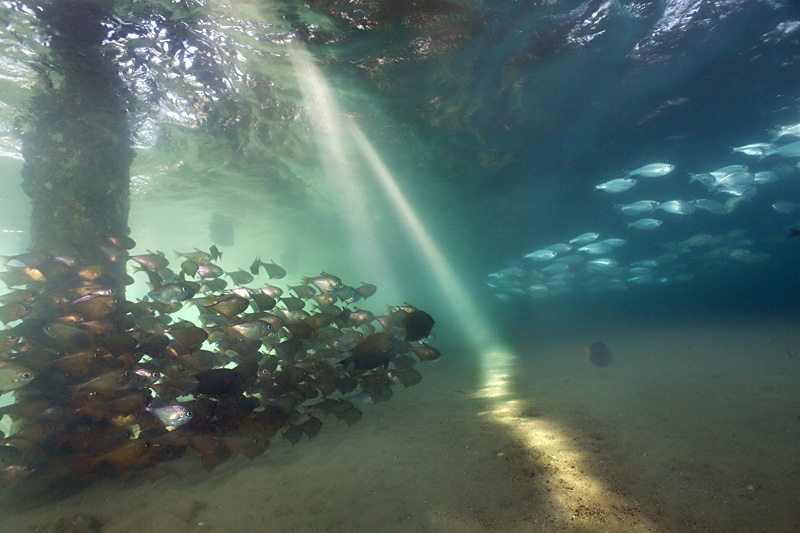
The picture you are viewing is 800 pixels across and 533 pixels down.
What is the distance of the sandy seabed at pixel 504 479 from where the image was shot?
335 centimetres

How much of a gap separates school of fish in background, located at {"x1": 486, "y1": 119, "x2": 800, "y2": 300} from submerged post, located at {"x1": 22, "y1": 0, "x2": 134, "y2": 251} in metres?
17.6

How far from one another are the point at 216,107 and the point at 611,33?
41.7 feet

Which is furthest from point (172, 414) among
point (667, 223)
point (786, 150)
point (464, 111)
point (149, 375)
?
point (667, 223)

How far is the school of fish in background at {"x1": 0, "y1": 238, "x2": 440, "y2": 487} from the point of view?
187 inches

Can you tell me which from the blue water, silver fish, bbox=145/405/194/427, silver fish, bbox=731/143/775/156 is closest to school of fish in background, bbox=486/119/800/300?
silver fish, bbox=731/143/775/156

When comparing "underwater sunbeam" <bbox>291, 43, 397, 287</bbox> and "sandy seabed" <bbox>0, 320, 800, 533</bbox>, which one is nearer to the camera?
"sandy seabed" <bbox>0, 320, 800, 533</bbox>

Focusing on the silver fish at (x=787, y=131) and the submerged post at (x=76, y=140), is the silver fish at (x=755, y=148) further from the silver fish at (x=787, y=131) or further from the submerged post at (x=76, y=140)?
the submerged post at (x=76, y=140)

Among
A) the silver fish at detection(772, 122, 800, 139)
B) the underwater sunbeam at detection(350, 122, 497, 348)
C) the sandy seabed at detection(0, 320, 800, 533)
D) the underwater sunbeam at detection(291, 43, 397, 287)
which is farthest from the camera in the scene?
the underwater sunbeam at detection(350, 122, 497, 348)

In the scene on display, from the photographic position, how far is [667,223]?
22.4 metres

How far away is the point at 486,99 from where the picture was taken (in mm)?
11750

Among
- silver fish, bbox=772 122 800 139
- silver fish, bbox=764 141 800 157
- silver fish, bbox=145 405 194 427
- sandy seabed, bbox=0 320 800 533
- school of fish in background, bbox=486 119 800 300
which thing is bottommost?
sandy seabed, bbox=0 320 800 533

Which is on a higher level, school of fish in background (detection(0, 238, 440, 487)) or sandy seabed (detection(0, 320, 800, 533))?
school of fish in background (detection(0, 238, 440, 487))

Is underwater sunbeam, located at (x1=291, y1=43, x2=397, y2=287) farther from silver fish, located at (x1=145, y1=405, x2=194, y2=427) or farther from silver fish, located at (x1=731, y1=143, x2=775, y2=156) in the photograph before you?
silver fish, located at (x1=731, y1=143, x2=775, y2=156)

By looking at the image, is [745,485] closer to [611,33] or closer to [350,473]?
[350,473]
